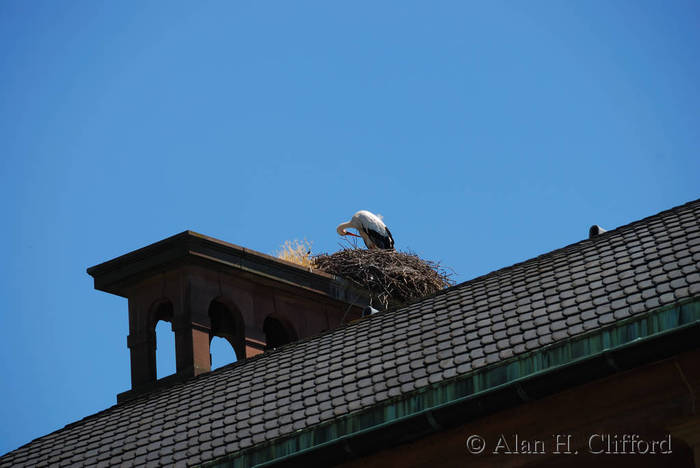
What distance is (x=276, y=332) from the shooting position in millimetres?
16953

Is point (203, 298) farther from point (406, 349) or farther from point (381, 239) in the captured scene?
point (381, 239)

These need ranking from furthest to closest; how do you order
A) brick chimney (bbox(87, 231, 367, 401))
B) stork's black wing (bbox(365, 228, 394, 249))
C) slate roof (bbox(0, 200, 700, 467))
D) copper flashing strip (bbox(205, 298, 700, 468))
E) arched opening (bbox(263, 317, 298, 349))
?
stork's black wing (bbox(365, 228, 394, 249)) < arched opening (bbox(263, 317, 298, 349)) < brick chimney (bbox(87, 231, 367, 401)) < slate roof (bbox(0, 200, 700, 467)) < copper flashing strip (bbox(205, 298, 700, 468))

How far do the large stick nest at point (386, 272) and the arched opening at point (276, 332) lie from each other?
149 cm

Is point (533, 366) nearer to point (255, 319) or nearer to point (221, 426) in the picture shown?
point (221, 426)

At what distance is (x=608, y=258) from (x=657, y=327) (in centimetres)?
159

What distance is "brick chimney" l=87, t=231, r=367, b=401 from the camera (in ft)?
51.5

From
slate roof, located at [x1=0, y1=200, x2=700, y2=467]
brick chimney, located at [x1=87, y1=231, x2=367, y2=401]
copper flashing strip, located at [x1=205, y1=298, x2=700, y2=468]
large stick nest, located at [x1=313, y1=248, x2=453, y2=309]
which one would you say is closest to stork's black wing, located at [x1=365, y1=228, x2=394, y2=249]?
large stick nest, located at [x1=313, y1=248, x2=453, y2=309]

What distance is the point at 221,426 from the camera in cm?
1129

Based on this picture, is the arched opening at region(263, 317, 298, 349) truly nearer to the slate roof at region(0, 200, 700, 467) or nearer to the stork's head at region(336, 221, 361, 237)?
the slate roof at region(0, 200, 700, 467)

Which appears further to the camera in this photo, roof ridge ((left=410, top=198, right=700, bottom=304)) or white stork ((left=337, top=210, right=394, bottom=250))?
white stork ((left=337, top=210, right=394, bottom=250))

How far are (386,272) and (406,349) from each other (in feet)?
25.9

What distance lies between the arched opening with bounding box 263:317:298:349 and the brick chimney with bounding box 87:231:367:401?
11 mm

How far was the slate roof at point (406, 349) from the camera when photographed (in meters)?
10.1

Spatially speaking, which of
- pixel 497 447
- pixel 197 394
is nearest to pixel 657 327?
pixel 497 447
